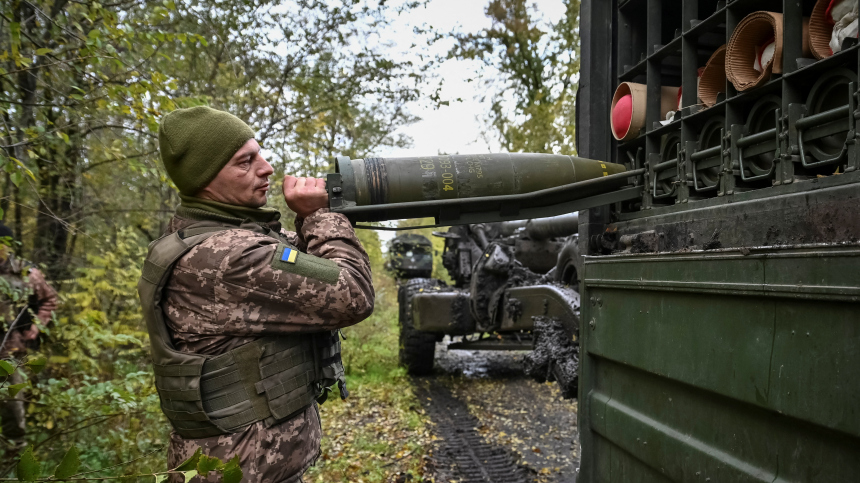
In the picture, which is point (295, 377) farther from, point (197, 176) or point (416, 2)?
point (416, 2)

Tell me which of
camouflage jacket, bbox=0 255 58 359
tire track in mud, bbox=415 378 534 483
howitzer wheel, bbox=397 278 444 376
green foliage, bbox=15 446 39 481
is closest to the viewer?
green foliage, bbox=15 446 39 481

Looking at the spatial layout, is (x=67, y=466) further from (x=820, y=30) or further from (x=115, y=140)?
(x=115, y=140)

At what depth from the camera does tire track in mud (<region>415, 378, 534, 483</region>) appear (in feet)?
13.5

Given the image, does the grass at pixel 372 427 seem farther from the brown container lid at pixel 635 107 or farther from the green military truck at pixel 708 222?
the brown container lid at pixel 635 107

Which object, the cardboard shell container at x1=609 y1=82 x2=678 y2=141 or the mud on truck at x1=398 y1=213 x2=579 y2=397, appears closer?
the cardboard shell container at x1=609 y1=82 x2=678 y2=141

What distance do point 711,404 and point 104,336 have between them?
3.43 meters

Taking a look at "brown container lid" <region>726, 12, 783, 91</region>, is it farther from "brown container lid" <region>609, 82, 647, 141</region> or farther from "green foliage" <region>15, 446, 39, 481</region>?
"green foliage" <region>15, 446, 39, 481</region>

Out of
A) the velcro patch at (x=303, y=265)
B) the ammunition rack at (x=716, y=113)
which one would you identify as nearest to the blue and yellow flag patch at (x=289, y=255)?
the velcro patch at (x=303, y=265)

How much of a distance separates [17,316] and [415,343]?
5045 mm

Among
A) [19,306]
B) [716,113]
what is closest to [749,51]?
[716,113]

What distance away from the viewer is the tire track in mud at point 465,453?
4.12 meters

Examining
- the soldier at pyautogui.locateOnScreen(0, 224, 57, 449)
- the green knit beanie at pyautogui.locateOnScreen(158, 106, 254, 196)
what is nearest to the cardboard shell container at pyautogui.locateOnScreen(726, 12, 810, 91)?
the green knit beanie at pyautogui.locateOnScreen(158, 106, 254, 196)

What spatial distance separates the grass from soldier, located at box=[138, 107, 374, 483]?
94.8 inches

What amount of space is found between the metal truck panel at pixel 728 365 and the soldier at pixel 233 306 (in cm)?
87
